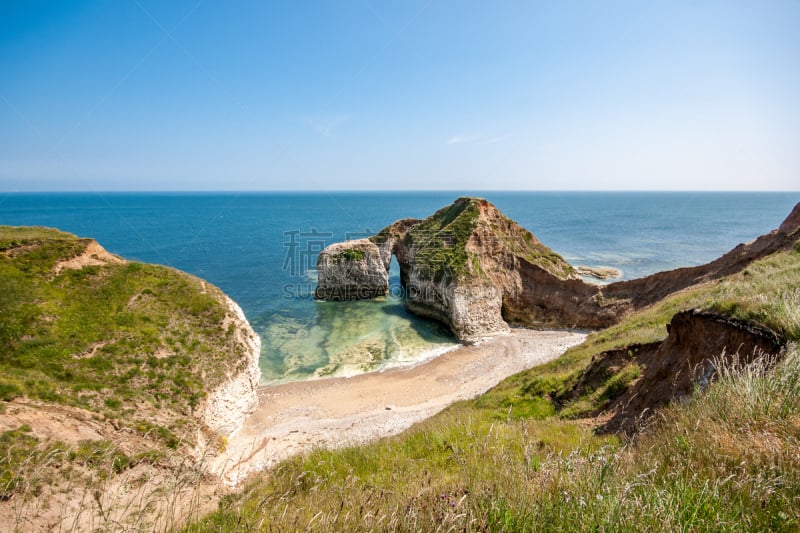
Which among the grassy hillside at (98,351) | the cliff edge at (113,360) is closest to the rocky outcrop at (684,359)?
the cliff edge at (113,360)

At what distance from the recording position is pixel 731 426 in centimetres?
427

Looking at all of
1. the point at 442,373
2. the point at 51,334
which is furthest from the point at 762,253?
the point at 51,334

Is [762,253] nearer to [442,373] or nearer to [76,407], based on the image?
[442,373]

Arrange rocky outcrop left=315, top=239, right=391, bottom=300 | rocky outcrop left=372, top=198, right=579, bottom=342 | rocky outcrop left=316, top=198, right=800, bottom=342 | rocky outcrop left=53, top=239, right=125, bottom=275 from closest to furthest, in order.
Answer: rocky outcrop left=53, top=239, right=125, bottom=275 → rocky outcrop left=316, top=198, right=800, bottom=342 → rocky outcrop left=372, top=198, right=579, bottom=342 → rocky outcrop left=315, top=239, right=391, bottom=300

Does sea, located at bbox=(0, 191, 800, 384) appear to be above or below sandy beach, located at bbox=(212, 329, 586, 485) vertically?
above

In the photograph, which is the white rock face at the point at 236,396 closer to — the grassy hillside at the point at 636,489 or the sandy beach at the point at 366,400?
the sandy beach at the point at 366,400

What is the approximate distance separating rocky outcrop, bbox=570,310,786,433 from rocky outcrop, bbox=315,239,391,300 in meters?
32.6

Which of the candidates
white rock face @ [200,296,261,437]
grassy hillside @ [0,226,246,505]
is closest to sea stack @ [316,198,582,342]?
white rock face @ [200,296,261,437]

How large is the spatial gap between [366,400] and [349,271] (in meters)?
22.1

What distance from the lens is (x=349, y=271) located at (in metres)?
42.3

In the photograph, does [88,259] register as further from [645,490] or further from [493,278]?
[493,278]

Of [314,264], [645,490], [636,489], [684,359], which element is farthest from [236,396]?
[314,264]

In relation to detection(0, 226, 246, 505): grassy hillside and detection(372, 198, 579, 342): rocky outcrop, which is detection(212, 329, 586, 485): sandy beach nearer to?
detection(372, 198, 579, 342): rocky outcrop

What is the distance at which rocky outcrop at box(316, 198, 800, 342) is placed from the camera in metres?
29.7
